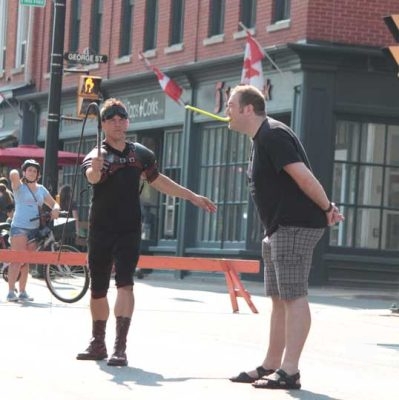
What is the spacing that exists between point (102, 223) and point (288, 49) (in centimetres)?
1374

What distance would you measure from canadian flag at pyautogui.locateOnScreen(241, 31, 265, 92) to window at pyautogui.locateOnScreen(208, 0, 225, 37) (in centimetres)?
358

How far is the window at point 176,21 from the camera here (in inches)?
1086

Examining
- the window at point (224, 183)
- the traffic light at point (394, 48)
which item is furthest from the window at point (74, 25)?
the traffic light at point (394, 48)

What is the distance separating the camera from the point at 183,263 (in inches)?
615

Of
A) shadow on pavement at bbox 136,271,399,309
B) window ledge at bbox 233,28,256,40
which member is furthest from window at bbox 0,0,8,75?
window ledge at bbox 233,28,256,40

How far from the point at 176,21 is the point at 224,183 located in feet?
14.3

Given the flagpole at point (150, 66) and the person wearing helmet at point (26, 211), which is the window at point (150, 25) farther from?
the person wearing helmet at point (26, 211)

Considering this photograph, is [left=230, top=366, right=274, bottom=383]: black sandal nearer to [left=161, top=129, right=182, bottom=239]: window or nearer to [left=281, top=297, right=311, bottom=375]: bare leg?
[left=281, top=297, right=311, bottom=375]: bare leg

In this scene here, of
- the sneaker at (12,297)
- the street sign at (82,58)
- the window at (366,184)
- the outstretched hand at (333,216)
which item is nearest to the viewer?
the outstretched hand at (333,216)

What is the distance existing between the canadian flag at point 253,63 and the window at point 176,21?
539cm

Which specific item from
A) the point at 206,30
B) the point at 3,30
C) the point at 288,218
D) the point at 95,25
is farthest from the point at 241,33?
the point at 288,218

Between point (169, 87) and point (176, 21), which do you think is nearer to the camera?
point (169, 87)

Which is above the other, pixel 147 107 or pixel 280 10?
pixel 280 10

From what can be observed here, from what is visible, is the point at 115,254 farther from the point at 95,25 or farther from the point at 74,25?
the point at 74,25
